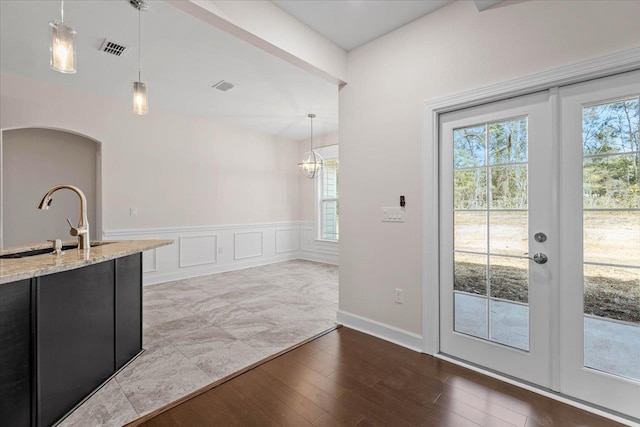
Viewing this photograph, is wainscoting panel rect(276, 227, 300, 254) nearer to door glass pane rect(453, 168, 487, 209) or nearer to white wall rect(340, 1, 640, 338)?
white wall rect(340, 1, 640, 338)

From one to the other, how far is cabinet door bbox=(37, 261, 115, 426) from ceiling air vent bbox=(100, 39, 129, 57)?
87.9 inches

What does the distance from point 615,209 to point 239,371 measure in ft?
8.88

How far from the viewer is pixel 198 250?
5.27 metres

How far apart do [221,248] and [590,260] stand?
522cm

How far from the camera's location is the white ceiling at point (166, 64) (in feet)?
8.20

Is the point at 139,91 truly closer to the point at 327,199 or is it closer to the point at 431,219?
the point at 431,219

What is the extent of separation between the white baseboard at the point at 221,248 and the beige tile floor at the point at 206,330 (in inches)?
11.1

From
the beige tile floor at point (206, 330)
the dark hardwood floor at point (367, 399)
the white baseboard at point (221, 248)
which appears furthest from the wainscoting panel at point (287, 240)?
the dark hardwood floor at point (367, 399)

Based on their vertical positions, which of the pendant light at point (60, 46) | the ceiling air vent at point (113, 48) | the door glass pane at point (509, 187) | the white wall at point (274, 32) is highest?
the ceiling air vent at point (113, 48)

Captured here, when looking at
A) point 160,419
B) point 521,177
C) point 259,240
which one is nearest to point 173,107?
point 259,240

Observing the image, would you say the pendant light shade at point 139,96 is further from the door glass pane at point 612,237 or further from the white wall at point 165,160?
the door glass pane at point 612,237

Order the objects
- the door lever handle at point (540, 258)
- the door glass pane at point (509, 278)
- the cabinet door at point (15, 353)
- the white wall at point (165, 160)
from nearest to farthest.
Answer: the cabinet door at point (15, 353) → the door lever handle at point (540, 258) → the door glass pane at point (509, 278) → the white wall at point (165, 160)

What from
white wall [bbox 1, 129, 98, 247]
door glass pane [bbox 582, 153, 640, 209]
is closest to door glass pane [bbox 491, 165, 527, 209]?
door glass pane [bbox 582, 153, 640, 209]

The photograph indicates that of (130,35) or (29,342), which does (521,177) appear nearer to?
(29,342)
